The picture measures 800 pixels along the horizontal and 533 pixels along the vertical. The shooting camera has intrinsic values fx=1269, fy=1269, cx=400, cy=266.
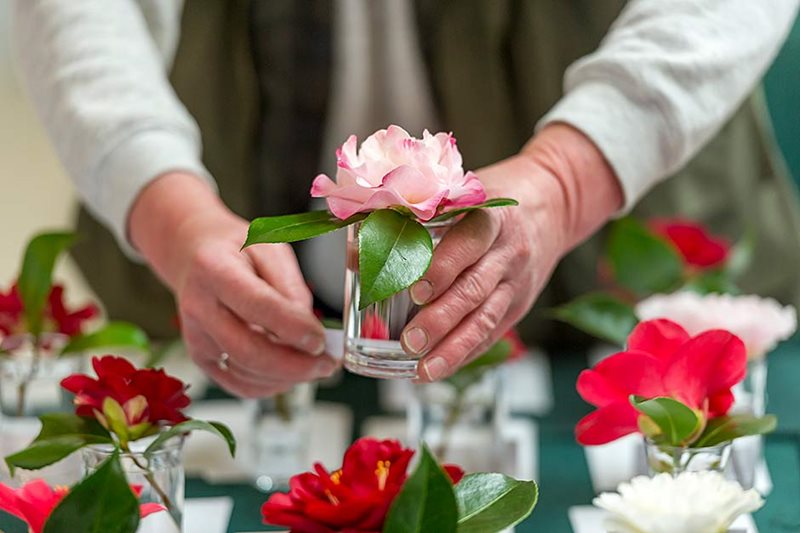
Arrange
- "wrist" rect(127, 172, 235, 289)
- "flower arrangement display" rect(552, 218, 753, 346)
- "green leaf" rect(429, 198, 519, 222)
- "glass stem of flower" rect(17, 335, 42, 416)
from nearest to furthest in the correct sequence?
"green leaf" rect(429, 198, 519, 222) → "wrist" rect(127, 172, 235, 289) → "glass stem of flower" rect(17, 335, 42, 416) → "flower arrangement display" rect(552, 218, 753, 346)

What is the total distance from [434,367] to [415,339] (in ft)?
0.08

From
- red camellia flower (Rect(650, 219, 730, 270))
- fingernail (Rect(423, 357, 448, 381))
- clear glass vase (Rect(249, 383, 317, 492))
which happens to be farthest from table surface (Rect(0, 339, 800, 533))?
fingernail (Rect(423, 357, 448, 381))

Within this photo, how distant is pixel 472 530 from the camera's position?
628mm

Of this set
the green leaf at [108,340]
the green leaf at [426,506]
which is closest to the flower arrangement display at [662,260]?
the green leaf at [108,340]

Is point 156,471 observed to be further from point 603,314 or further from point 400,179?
point 603,314

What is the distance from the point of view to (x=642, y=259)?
48.7 inches

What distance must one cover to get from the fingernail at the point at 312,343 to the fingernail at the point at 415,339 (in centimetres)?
11

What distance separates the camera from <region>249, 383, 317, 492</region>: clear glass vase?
106 cm

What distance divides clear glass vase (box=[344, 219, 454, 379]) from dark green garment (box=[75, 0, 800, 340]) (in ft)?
1.96

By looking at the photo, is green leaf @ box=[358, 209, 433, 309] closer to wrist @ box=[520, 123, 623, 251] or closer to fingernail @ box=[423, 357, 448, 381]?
fingernail @ box=[423, 357, 448, 381]

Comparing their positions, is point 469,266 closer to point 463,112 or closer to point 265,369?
point 265,369

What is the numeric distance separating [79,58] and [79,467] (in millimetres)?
397

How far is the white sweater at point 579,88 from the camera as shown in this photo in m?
0.94

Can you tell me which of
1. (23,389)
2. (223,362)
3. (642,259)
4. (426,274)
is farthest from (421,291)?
(642,259)
